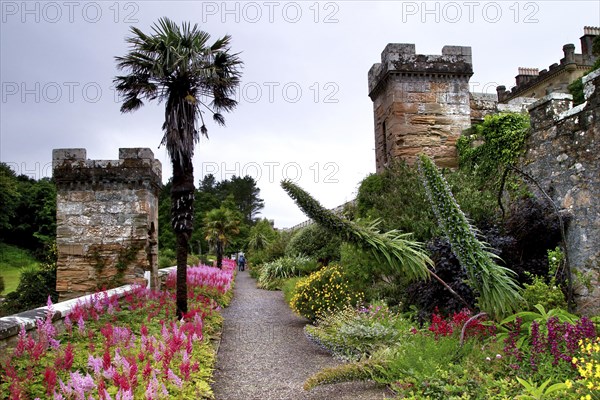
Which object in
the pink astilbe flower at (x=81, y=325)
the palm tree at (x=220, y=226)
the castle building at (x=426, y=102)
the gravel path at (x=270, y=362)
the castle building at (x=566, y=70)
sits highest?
the castle building at (x=566, y=70)

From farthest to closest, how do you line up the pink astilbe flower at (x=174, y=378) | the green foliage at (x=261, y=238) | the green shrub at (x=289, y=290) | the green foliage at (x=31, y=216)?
the green foliage at (x=31, y=216) < the green foliage at (x=261, y=238) < the green shrub at (x=289, y=290) < the pink astilbe flower at (x=174, y=378)

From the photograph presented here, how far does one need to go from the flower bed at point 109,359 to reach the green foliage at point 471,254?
337cm

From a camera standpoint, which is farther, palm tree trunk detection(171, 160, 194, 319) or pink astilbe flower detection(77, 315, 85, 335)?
palm tree trunk detection(171, 160, 194, 319)

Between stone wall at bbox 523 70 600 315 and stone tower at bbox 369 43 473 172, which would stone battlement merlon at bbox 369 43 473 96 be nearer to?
stone tower at bbox 369 43 473 172

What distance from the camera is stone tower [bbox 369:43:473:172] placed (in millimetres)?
11992

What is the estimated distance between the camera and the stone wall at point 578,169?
6.86 metres

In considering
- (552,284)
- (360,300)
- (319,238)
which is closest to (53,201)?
(319,238)

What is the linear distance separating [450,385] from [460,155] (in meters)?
8.25

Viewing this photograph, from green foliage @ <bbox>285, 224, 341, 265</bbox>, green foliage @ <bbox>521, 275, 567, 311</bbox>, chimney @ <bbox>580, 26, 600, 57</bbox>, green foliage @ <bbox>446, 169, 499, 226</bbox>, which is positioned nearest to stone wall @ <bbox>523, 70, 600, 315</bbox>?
green foliage @ <bbox>521, 275, 567, 311</bbox>

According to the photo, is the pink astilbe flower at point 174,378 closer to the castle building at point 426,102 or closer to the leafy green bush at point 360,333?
the leafy green bush at point 360,333

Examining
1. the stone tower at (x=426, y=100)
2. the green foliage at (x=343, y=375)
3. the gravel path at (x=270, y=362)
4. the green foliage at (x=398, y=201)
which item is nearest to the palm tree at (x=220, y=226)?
the gravel path at (x=270, y=362)

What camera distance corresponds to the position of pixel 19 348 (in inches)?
177

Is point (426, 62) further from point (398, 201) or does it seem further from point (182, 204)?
point (182, 204)

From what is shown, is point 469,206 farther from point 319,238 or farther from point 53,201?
point 53,201
